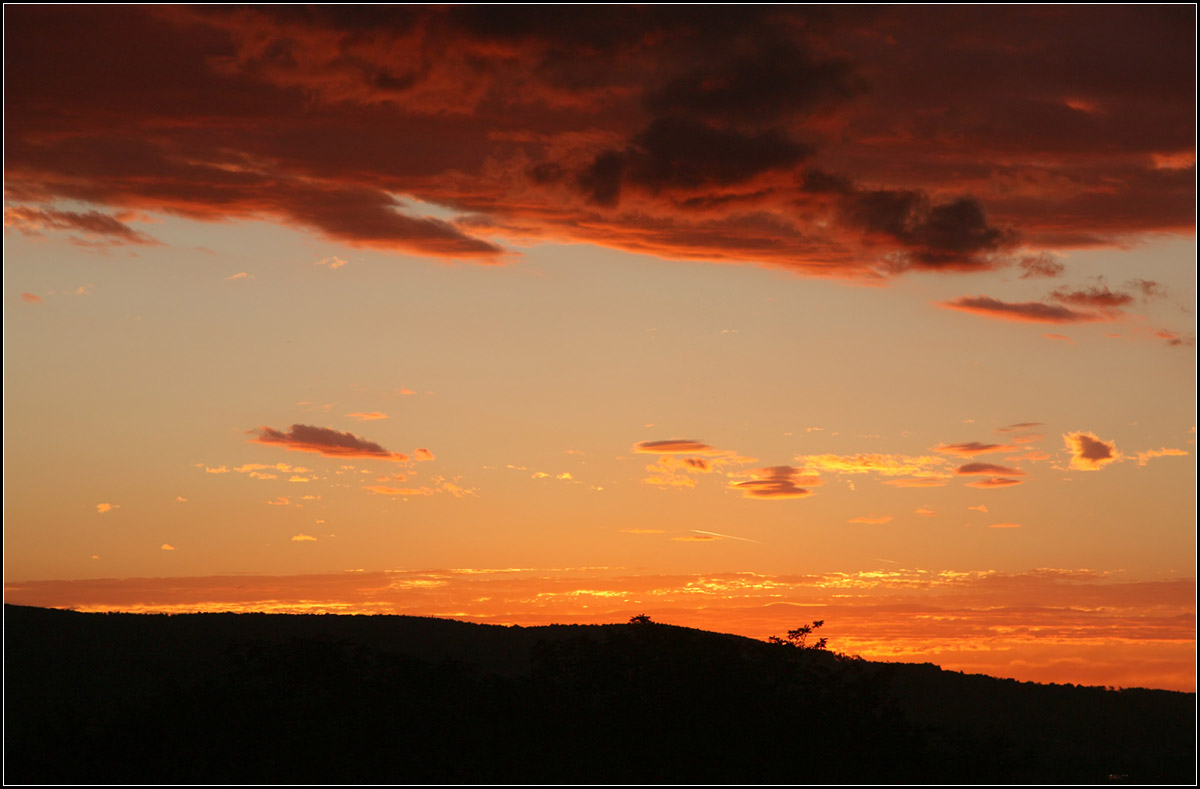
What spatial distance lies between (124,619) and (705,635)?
89.4 m

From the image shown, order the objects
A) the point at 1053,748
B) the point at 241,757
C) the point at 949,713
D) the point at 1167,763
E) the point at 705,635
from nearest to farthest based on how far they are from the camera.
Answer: the point at 241,757
the point at 705,635
the point at 1167,763
the point at 1053,748
the point at 949,713

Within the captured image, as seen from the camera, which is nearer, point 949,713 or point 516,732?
point 516,732

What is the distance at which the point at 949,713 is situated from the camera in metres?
133

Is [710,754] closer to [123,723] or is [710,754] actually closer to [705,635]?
[705,635]

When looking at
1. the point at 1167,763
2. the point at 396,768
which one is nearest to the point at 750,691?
the point at 396,768

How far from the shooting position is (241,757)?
39.2 meters

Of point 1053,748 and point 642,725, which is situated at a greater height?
point 642,725

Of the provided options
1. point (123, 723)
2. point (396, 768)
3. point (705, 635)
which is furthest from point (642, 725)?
point (123, 723)

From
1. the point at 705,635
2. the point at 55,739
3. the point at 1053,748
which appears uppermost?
the point at 705,635

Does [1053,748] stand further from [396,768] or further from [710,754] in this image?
[396,768]

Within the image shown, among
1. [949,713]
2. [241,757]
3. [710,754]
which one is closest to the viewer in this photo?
[241,757]

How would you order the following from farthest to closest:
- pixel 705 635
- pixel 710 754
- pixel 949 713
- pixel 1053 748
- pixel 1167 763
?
pixel 949 713 < pixel 1053 748 < pixel 1167 763 < pixel 705 635 < pixel 710 754

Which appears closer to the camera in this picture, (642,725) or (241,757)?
(241,757)

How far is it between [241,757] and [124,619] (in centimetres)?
8768
